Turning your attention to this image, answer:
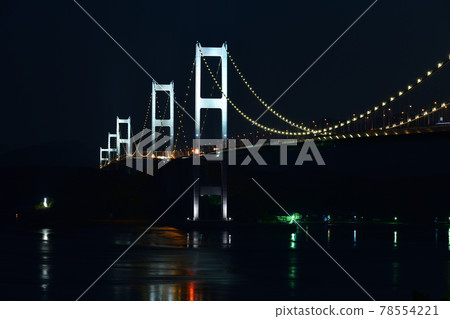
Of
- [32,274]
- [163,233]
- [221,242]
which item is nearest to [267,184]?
[163,233]

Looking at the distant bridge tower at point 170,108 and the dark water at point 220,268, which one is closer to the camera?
the dark water at point 220,268

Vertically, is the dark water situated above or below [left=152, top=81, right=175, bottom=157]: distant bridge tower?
below

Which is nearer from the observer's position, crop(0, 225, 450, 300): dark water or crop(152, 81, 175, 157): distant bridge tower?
crop(0, 225, 450, 300): dark water

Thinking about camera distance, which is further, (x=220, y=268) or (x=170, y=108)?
(x=170, y=108)

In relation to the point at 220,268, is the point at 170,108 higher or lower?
higher

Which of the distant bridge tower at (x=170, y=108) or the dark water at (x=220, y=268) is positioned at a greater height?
the distant bridge tower at (x=170, y=108)
